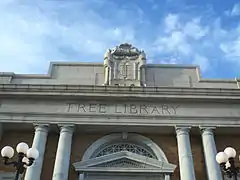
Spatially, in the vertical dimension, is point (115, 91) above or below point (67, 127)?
above

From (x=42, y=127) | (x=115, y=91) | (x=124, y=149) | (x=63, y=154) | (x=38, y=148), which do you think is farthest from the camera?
(x=115, y=91)

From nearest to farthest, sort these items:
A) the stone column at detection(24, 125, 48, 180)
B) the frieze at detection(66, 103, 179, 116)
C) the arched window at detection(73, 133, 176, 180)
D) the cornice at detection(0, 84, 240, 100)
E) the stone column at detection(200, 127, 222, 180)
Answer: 1. the stone column at detection(24, 125, 48, 180)
2. the stone column at detection(200, 127, 222, 180)
3. the arched window at detection(73, 133, 176, 180)
4. the frieze at detection(66, 103, 179, 116)
5. the cornice at detection(0, 84, 240, 100)

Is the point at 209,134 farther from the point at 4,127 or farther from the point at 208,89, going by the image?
the point at 4,127

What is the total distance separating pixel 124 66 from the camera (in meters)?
17.2

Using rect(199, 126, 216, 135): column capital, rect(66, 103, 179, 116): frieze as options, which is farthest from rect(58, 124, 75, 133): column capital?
rect(199, 126, 216, 135): column capital

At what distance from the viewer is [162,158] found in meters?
14.8

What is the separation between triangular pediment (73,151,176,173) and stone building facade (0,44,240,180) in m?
0.04

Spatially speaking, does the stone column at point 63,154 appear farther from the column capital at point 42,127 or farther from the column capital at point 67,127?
the column capital at point 42,127

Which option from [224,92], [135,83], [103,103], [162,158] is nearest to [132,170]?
[162,158]

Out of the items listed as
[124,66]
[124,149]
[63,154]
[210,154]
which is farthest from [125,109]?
[210,154]

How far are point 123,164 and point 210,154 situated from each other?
366 centimetres

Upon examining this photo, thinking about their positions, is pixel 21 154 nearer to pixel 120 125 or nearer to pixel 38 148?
pixel 38 148

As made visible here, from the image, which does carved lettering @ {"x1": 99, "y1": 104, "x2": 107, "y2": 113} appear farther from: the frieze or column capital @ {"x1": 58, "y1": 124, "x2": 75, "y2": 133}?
column capital @ {"x1": 58, "y1": 124, "x2": 75, "y2": 133}

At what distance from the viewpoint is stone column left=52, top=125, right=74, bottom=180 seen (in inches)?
527
